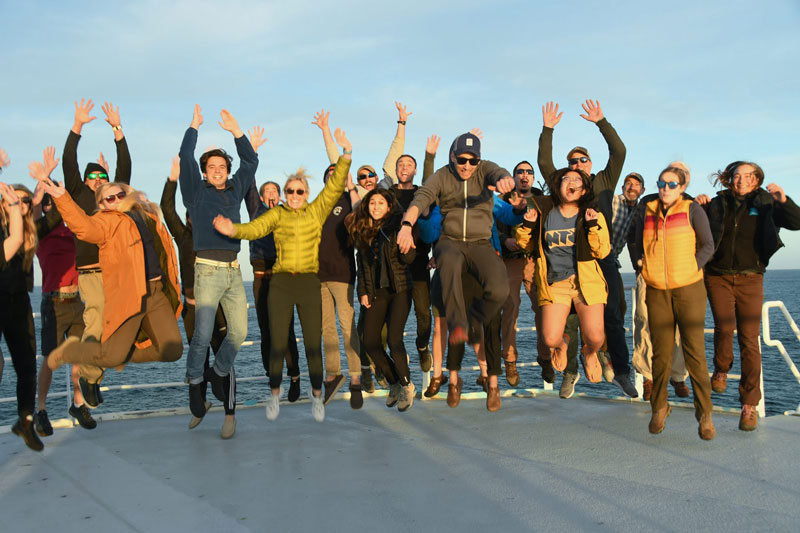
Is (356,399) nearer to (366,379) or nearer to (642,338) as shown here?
(366,379)

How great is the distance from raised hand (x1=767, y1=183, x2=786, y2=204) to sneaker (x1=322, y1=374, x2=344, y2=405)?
4.33m

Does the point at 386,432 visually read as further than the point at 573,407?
No

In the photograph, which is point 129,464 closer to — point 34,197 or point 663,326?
point 34,197

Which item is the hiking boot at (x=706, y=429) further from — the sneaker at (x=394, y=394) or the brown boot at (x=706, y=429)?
the sneaker at (x=394, y=394)

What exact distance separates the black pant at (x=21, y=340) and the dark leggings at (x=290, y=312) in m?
1.96

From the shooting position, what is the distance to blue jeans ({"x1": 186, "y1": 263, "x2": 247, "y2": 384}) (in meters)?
5.33

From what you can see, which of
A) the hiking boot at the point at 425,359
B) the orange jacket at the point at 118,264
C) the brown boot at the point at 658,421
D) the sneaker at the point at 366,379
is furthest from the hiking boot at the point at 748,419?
the orange jacket at the point at 118,264

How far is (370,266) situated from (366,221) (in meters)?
0.44

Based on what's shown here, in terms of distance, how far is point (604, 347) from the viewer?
654 cm

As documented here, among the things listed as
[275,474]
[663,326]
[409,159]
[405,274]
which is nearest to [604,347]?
[663,326]

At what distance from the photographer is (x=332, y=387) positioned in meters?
6.00

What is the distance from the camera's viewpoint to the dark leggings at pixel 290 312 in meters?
5.46

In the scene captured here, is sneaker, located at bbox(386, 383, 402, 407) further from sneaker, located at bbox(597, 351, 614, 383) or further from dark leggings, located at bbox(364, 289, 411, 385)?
sneaker, located at bbox(597, 351, 614, 383)

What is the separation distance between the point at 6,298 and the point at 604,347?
5726 millimetres
